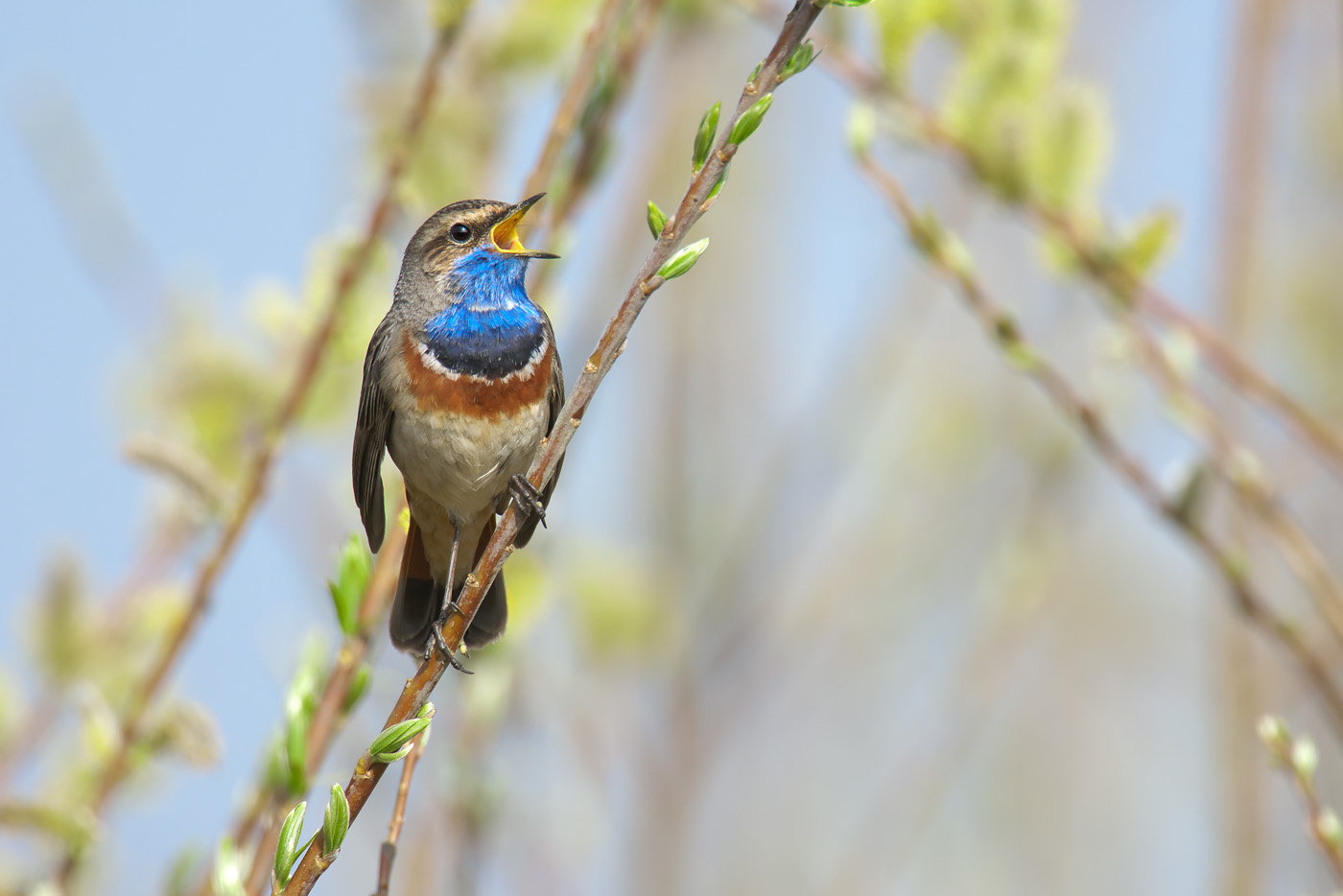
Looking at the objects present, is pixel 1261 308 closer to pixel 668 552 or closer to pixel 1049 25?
pixel 668 552

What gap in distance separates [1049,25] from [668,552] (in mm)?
4070

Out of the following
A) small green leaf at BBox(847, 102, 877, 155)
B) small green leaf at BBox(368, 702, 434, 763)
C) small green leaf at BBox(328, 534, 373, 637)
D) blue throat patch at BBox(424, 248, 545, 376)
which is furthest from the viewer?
blue throat patch at BBox(424, 248, 545, 376)

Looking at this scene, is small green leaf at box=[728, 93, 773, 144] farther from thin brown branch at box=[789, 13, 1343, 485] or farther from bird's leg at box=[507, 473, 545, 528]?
thin brown branch at box=[789, 13, 1343, 485]

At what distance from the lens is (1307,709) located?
23.4ft

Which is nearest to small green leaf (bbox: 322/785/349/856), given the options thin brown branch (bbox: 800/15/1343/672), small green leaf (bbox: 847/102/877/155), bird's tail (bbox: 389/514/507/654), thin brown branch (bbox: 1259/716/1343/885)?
bird's tail (bbox: 389/514/507/654)

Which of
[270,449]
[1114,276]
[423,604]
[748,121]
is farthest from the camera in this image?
[423,604]

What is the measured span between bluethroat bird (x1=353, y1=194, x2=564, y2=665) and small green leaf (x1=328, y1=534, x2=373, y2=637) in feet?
2.29

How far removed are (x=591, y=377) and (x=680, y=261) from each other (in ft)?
0.77

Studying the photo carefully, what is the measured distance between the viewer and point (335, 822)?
6.92 feet

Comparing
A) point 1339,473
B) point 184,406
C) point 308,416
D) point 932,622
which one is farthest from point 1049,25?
point 932,622

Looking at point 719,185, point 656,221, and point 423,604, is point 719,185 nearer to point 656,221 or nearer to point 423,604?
point 656,221

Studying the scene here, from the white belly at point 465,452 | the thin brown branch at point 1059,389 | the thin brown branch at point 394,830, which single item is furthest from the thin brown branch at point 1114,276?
the thin brown branch at point 394,830

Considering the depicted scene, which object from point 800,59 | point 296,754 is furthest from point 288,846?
point 800,59

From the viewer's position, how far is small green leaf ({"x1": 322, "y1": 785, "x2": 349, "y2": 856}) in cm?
210
